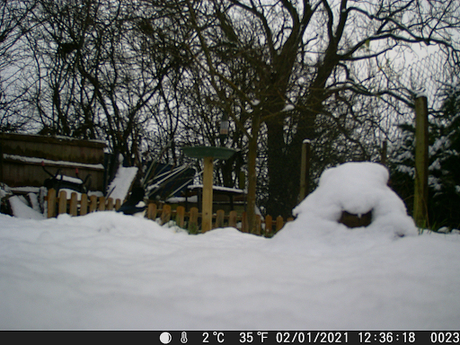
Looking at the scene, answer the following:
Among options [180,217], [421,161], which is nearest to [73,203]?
[180,217]

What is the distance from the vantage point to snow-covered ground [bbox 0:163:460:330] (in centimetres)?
113

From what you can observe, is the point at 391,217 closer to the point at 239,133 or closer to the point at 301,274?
the point at 301,274

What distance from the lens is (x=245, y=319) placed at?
44.4 inches

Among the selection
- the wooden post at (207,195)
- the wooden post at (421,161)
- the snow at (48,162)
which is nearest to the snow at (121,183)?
the snow at (48,162)

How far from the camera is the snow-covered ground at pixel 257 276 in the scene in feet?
3.71

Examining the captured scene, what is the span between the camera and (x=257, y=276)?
1562 millimetres

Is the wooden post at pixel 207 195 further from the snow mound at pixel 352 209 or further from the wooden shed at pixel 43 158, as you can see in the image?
the wooden shed at pixel 43 158

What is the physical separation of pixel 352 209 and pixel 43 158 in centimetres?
572

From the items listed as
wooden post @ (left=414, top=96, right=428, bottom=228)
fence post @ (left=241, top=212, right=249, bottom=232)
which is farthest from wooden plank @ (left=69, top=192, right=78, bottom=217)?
wooden post @ (left=414, top=96, right=428, bottom=228)

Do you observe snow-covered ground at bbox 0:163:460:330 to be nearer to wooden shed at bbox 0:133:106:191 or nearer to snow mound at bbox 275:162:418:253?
snow mound at bbox 275:162:418:253

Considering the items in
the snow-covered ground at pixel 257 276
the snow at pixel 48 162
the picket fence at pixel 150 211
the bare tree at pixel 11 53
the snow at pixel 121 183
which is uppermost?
the bare tree at pixel 11 53

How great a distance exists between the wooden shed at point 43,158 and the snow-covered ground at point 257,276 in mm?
3547

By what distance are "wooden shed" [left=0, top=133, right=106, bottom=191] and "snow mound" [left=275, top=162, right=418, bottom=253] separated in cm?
511

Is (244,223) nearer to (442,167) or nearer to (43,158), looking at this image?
(442,167)
